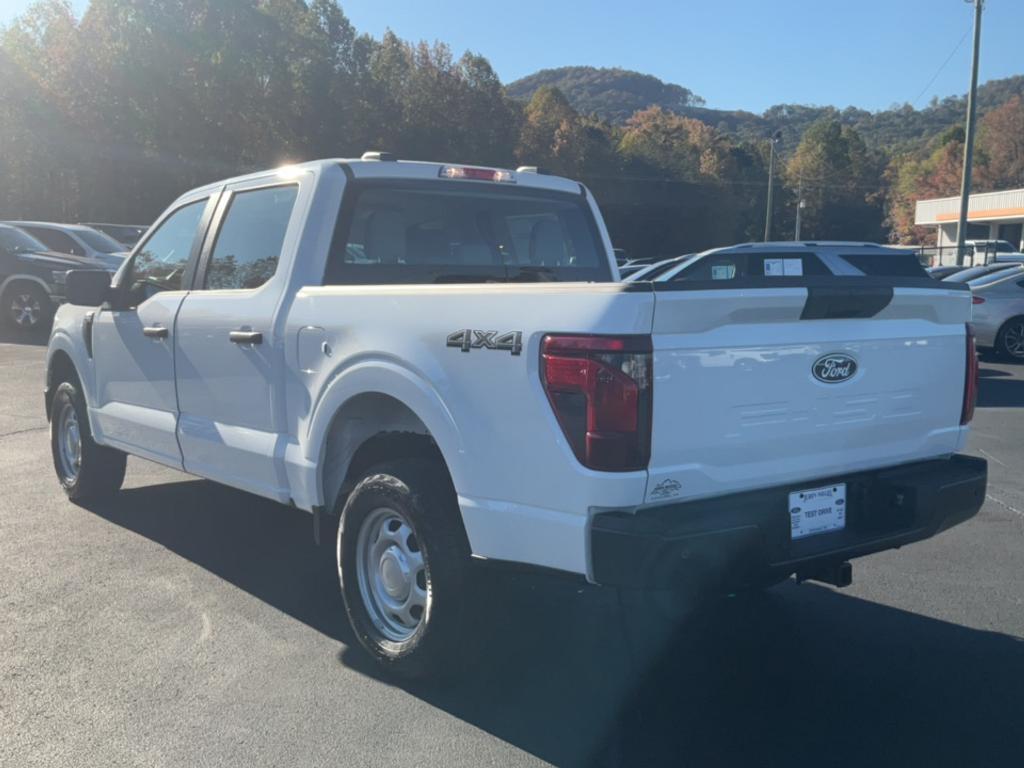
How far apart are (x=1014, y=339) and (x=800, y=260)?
190 inches

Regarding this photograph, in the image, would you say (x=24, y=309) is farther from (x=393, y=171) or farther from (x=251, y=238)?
(x=393, y=171)

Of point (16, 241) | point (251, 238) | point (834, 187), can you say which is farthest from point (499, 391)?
point (834, 187)

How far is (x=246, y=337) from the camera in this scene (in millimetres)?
4816

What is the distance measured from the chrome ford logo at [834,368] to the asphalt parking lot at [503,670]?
1281 millimetres

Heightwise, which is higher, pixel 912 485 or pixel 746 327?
pixel 746 327

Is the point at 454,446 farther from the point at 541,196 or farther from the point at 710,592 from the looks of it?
the point at 541,196

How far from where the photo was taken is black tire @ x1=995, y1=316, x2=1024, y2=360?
1510 cm

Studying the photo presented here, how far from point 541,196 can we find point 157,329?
225cm

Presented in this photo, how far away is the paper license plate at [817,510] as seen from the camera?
12.0ft

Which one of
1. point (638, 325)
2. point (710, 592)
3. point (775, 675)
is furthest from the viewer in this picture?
point (775, 675)

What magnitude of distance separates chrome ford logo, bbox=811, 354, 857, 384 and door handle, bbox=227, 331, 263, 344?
8.27 ft

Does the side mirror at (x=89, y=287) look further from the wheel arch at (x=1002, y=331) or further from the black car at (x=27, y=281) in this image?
the wheel arch at (x=1002, y=331)

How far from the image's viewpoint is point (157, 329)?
5.60 metres

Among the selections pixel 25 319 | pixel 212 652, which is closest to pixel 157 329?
pixel 212 652
